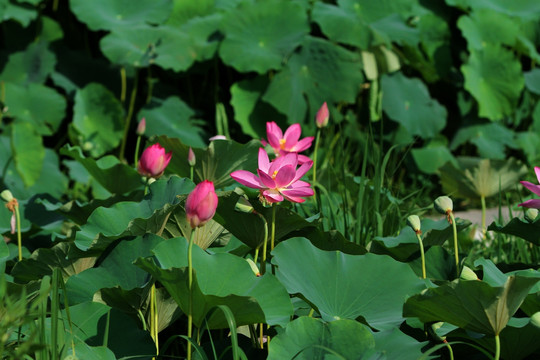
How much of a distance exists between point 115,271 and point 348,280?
0.38 meters

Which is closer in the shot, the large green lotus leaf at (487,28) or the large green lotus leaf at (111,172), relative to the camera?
the large green lotus leaf at (111,172)

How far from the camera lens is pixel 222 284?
40.6 inches

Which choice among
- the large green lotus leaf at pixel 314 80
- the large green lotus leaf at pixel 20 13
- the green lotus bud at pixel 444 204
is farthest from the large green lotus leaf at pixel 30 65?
the green lotus bud at pixel 444 204

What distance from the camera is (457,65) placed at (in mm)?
3455

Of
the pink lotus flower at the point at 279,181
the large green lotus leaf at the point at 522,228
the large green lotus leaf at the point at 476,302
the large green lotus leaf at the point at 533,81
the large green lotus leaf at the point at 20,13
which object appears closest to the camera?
the large green lotus leaf at the point at 476,302

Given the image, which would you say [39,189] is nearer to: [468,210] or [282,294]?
[468,210]

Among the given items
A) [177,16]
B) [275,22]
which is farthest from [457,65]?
[177,16]

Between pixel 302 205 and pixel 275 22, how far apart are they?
54.4 inches

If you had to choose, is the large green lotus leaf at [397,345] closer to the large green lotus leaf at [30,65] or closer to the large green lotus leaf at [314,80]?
the large green lotus leaf at [314,80]

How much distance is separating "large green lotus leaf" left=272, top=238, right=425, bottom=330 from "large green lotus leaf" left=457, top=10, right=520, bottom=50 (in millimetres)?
2328

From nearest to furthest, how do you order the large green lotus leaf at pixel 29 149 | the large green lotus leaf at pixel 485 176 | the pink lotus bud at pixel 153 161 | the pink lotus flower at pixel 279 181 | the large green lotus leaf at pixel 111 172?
the pink lotus flower at pixel 279 181
the pink lotus bud at pixel 153 161
the large green lotus leaf at pixel 111 172
the large green lotus leaf at pixel 485 176
the large green lotus leaf at pixel 29 149

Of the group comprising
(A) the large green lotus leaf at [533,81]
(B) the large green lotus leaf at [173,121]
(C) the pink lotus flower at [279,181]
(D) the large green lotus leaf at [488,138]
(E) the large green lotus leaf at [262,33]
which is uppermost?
(C) the pink lotus flower at [279,181]

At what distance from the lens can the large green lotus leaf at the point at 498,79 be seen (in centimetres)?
320

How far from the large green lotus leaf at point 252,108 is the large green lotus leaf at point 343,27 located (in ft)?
1.09
